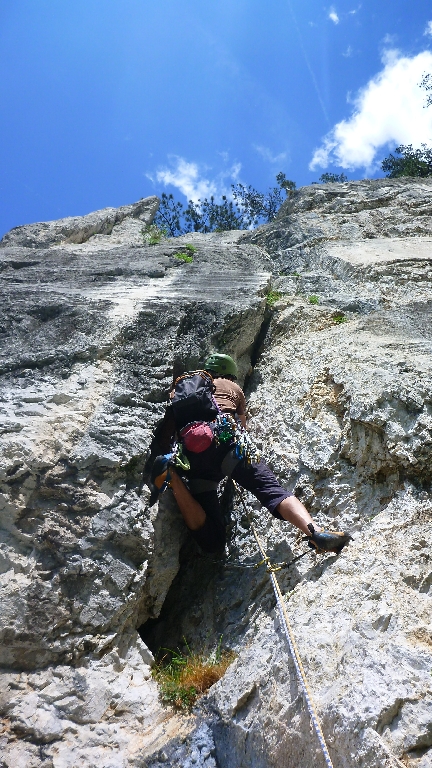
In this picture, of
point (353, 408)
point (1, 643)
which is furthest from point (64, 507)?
point (353, 408)

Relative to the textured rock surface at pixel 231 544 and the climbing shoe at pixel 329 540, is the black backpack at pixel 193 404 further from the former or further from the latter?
the climbing shoe at pixel 329 540

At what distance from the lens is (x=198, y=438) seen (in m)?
4.85

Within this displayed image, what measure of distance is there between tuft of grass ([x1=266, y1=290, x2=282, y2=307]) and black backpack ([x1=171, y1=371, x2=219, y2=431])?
10.5 ft

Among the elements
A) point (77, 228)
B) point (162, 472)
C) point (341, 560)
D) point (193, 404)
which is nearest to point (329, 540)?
point (341, 560)

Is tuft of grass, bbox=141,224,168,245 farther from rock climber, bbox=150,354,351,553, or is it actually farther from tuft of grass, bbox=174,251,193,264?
rock climber, bbox=150,354,351,553

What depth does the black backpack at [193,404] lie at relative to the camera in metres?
5.13

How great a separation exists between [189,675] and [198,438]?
195 centimetres

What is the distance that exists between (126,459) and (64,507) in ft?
2.28

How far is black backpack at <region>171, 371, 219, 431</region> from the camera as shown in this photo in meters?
5.13

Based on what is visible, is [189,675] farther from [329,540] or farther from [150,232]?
[150,232]

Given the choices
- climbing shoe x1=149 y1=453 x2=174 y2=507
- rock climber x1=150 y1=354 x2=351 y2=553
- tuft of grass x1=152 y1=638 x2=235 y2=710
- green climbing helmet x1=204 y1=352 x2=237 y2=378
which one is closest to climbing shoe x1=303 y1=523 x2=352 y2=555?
rock climber x1=150 y1=354 x2=351 y2=553

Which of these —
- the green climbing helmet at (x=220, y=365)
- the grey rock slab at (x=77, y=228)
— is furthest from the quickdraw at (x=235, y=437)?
the grey rock slab at (x=77, y=228)

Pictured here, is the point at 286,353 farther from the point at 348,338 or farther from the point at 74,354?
the point at 74,354

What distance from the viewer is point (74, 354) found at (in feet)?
19.3
